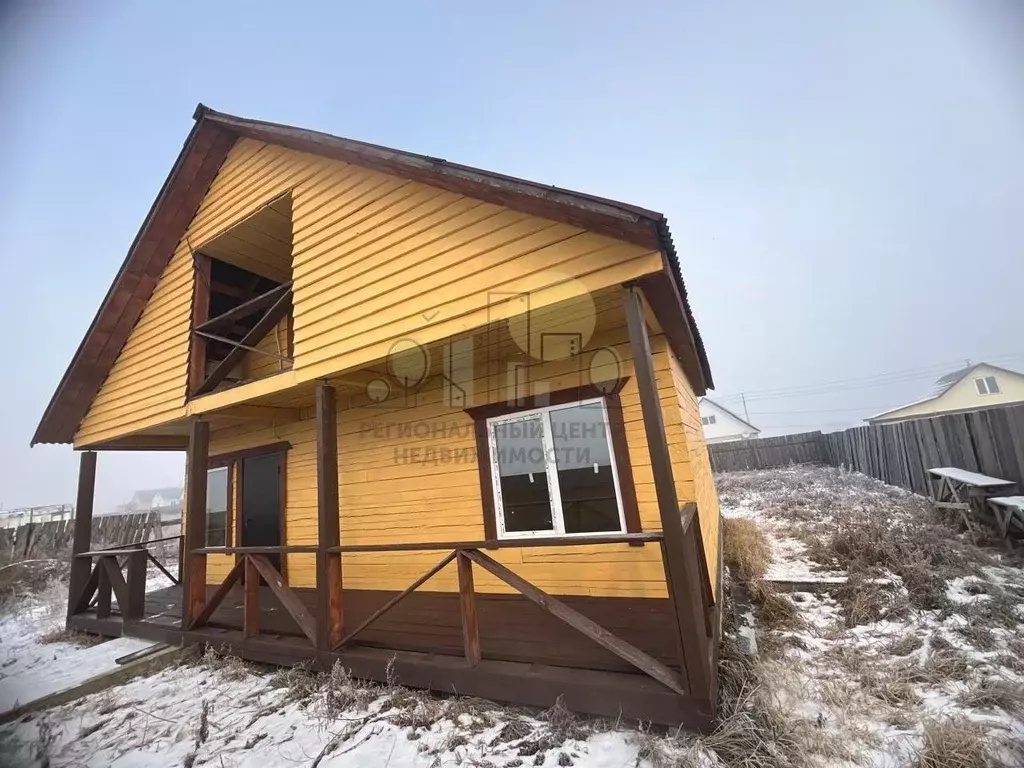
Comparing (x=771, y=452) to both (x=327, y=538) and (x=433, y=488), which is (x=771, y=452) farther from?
(x=327, y=538)

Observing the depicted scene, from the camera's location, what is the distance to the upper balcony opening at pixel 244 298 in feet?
16.4

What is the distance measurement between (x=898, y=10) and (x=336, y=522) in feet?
23.5

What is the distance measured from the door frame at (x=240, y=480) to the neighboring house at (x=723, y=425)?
37692mm

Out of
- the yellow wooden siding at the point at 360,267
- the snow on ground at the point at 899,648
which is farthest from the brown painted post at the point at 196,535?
the snow on ground at the point at 899,648

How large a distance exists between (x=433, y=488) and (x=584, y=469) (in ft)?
6.30

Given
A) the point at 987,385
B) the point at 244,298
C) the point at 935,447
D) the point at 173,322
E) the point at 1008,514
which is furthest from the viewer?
the point at 987,385

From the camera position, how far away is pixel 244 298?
6.71m

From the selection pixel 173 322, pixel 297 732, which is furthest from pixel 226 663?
pixel 173 322

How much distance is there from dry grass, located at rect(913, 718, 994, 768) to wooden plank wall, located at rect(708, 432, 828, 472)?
2019 centimetres

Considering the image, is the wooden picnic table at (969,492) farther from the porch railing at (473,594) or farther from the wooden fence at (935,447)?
the porch railing at (473,594)

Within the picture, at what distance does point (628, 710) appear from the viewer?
7.80ft

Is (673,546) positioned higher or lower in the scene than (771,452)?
higher

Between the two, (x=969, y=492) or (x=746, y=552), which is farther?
(x=969, y=492)

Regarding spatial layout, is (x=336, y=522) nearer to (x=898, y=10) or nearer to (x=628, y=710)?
(x=628, y=710)
